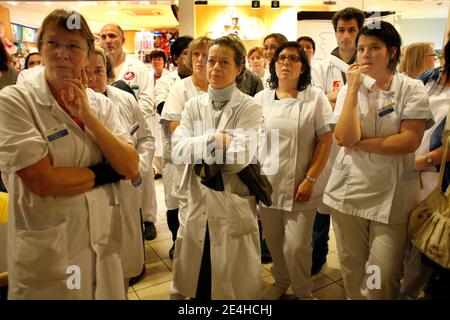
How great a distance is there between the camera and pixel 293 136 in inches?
68.6

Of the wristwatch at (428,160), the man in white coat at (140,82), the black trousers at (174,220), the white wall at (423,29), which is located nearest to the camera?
the wristwatch at (428,160)

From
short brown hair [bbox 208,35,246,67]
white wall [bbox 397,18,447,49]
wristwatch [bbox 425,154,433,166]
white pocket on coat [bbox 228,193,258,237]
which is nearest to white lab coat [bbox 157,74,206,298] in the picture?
white pocket on coat [bbox 228,193,258,237]

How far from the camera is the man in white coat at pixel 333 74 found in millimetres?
2064

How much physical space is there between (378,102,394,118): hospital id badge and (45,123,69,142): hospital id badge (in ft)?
4.08

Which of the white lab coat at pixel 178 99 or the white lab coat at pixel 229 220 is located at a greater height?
the white lab coat at pixel 178 99

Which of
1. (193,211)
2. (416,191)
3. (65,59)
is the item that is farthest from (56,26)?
(416,191)

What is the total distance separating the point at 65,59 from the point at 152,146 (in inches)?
37.1

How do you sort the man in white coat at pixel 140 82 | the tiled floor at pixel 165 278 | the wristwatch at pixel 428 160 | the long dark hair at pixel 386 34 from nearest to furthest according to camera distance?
the long dark hair at pixel 386 34 → the wristwatch at pixel 428 160 → the tiled floor at pixel 165 278 → the man in white coat at pixel 140 82

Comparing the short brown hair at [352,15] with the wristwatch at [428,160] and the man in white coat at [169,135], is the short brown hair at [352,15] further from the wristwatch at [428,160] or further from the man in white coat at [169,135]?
the man in white coat at [169,135]

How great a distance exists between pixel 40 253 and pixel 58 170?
26cm

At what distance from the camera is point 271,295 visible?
71.4 inches

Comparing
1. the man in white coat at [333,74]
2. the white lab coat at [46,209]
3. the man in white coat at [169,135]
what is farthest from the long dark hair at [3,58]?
the man in white coat at [333,74]

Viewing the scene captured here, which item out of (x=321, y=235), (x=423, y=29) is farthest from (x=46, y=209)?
(x=423, y=29)

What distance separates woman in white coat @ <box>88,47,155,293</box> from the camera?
124 cm
